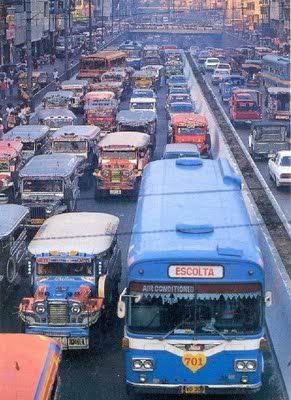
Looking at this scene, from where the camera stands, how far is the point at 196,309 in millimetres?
10188

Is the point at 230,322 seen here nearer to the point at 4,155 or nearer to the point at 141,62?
the point at 4,155

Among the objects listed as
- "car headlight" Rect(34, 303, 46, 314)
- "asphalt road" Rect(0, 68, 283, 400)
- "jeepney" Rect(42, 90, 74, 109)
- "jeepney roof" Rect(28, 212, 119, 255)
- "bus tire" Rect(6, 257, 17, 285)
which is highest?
"jeepney" Rect(42, 90, 74, 109)

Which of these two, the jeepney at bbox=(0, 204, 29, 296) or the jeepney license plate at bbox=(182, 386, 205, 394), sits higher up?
the jeepney at bbox=(0, 204, 29, 296)

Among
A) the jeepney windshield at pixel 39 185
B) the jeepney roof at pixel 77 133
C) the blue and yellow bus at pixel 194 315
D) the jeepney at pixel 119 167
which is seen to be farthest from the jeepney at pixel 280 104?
the blue and yellow bus at pixel 194 315

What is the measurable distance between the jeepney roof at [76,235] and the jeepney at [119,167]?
917 cm

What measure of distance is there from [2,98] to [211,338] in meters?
43.7

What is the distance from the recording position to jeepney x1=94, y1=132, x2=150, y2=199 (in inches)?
980

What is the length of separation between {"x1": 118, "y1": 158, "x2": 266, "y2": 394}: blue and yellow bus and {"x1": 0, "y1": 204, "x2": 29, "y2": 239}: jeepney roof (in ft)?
18.2

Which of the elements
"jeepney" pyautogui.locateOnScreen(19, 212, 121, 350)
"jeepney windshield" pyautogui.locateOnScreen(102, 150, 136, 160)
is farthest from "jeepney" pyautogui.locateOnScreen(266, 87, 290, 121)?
"jeepney" pyautogui.locateOnScreen(19, 212, 121, 350)

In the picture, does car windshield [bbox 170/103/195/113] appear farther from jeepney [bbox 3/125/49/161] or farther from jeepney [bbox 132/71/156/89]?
jeepney [bbox 132/71/156/89]

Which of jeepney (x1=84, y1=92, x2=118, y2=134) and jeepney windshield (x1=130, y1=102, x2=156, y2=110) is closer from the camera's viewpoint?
jeepney (x1=84, y1=92, x2=118, y2=134)

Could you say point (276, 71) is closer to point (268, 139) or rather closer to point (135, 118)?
point (268, 139)

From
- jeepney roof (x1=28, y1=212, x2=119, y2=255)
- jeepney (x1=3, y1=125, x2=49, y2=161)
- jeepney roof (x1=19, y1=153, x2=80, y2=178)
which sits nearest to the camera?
jeepney roof (x1=28, y1=212, x2=119, y2=255)

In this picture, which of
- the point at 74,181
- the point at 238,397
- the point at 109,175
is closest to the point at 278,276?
the point at 238,397
